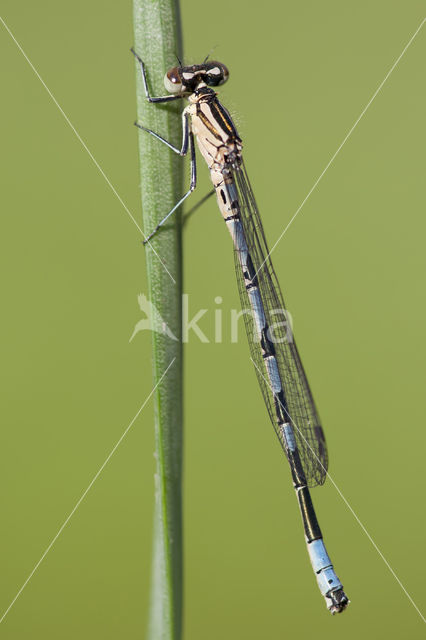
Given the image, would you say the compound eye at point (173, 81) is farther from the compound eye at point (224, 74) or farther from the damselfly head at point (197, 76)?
the compound eye at point (224, 74)

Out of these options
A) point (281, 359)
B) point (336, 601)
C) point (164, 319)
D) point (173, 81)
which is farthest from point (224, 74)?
point (336, 601)

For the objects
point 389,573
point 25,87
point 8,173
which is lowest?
point 389,573

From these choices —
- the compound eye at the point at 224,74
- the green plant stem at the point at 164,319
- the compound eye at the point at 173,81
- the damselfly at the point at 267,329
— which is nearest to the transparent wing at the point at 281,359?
the damselfly at the point at 267,329

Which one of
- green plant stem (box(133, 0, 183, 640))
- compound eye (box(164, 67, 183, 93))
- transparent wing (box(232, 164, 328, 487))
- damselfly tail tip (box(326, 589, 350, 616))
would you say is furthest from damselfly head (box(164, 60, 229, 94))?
damselfly tail tip (box(326, 589, 350, 616))

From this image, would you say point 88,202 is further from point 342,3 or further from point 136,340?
point 342,3

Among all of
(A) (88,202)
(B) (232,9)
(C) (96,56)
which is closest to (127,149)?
(A) (88,202)

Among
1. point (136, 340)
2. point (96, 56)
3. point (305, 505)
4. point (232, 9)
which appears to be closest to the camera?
point (305, 505)

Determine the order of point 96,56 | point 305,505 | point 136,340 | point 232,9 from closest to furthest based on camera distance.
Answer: point 305,505 < point 136,340 < point 96,56 < point 232,9
